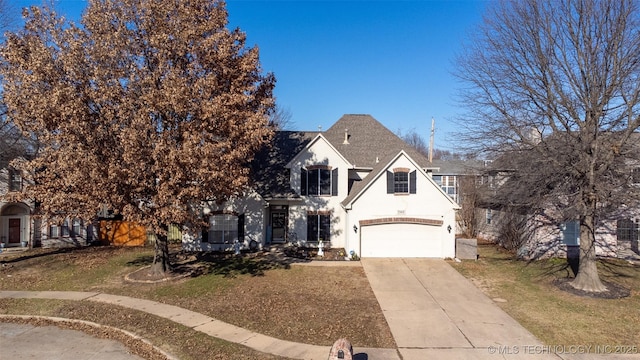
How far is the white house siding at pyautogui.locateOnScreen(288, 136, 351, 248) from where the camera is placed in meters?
22.6

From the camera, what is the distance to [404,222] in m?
20.3

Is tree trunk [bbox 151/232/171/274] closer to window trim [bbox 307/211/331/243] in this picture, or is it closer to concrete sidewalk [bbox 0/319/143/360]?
concrete sidewalk [bbox 0/319/143/360]

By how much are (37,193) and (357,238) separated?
14348 mm

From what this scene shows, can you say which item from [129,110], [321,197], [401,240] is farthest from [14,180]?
[401,240]

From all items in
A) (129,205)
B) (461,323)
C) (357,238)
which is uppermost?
(129,205)

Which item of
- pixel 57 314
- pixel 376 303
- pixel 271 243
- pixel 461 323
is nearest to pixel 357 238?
pixel 271 243

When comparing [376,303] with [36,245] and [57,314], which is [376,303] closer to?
[57,314]

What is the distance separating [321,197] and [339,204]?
1.23 meters

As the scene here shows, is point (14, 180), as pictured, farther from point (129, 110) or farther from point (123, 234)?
point (129, 110)

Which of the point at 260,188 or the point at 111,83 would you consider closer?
the point at 111,83

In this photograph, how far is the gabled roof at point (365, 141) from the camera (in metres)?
24.6

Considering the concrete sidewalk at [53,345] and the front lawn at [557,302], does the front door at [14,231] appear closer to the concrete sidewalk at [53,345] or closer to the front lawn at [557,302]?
the concrete sidewalk at [53,345]

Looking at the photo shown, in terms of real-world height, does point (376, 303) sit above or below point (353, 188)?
below

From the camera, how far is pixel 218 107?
1307 cm
